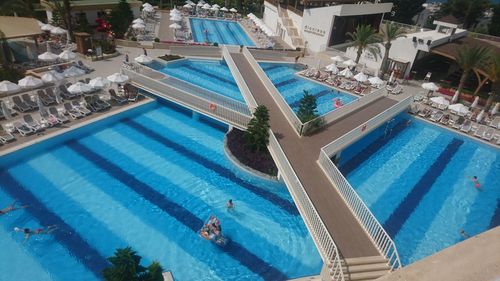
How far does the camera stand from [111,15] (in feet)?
112

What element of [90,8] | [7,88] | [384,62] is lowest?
[7,88]

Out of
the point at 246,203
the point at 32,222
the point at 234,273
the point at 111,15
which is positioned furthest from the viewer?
the point at 111,15

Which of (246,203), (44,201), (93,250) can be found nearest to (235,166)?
(246,203)

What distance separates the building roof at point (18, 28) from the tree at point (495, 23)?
62.4 metres

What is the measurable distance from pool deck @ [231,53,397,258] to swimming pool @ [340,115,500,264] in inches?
70.0

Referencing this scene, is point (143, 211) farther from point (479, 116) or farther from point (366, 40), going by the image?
point (366, 40)

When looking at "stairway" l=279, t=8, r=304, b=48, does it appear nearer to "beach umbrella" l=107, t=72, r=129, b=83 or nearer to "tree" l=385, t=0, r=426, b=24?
"beach umbrella" l=107, t=72, r=129, b=83

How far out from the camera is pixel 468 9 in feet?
173

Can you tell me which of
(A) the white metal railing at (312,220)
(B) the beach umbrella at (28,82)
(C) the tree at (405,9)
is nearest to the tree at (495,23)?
(C) the tree at (405,9)

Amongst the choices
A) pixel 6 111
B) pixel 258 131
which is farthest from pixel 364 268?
pixel 6 111

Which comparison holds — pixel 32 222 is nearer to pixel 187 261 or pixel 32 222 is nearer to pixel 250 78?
pixel 187 261

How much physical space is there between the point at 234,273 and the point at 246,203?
12.3 ft

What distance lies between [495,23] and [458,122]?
139 ft

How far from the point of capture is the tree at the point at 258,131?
16516mm
